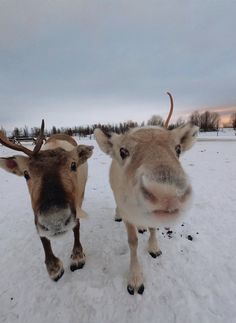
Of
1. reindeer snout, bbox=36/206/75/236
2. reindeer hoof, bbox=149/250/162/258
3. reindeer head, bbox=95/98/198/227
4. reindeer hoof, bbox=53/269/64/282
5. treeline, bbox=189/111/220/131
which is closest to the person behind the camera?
reindeer head, bbox=95/98/198/227

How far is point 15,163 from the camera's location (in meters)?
3.46

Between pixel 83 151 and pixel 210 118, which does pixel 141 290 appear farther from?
pixel 210 118

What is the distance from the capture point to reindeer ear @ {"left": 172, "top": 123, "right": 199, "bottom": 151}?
3.23 metres

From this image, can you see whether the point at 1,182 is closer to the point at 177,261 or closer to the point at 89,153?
the point at 89,153

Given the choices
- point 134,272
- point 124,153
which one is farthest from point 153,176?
point 134,272

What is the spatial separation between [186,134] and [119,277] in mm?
2586

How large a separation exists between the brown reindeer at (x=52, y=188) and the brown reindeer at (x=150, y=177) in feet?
2.25

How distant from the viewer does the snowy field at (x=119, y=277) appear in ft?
9.68

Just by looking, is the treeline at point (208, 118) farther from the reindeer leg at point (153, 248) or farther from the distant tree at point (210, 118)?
the reindeer leg at point (153, 248)

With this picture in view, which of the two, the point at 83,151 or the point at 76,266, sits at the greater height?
the point at 83,151

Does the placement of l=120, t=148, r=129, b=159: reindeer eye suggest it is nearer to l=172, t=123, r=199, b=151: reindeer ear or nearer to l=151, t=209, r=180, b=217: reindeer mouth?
l=172, t=123, r=199, b=151: reindeer ear

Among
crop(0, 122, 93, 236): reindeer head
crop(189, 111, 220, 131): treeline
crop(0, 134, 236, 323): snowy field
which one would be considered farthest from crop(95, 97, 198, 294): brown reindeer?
crop(189, 111, 220, 131): treeline

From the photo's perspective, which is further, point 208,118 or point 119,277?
point 208,118

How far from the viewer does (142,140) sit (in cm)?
277
